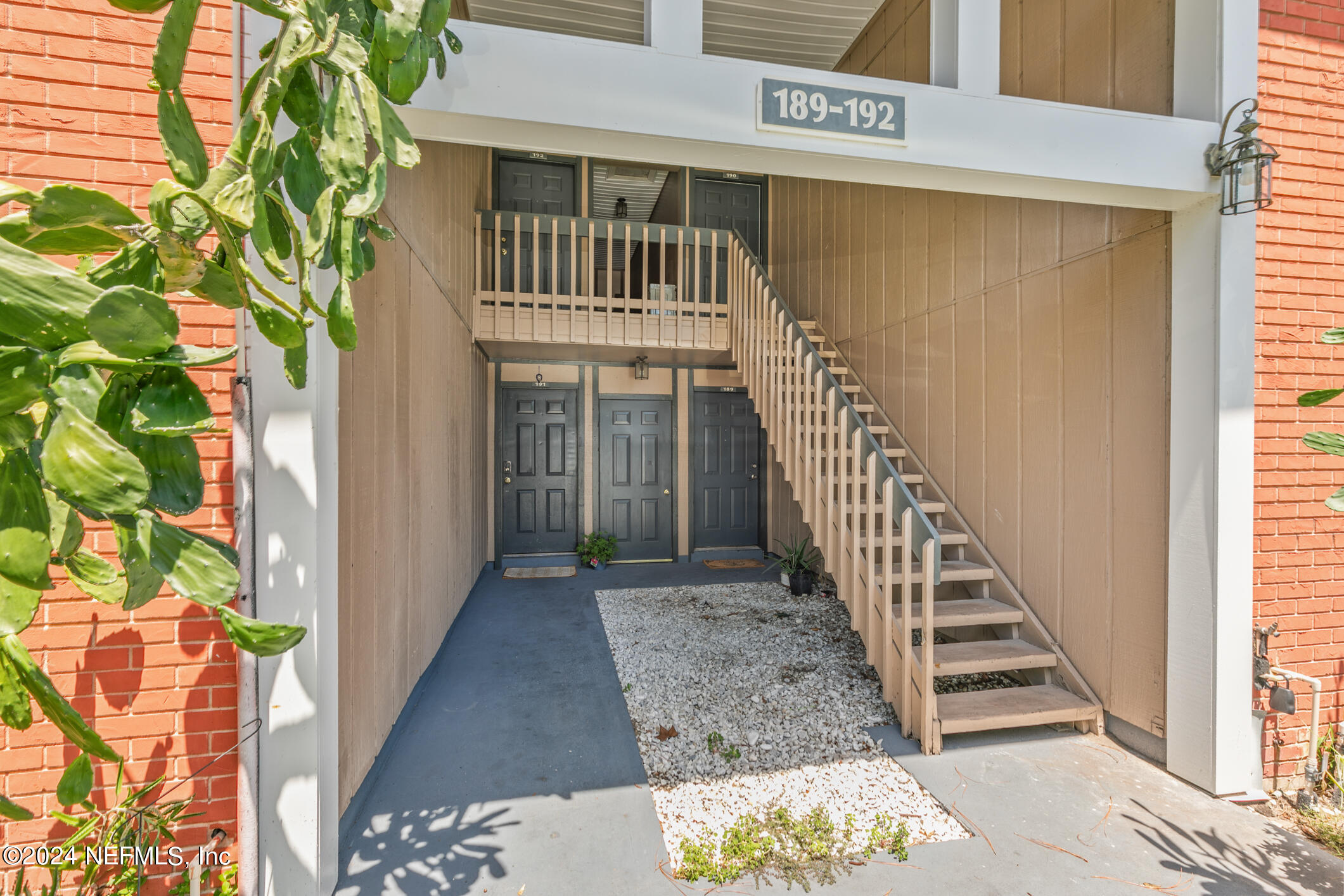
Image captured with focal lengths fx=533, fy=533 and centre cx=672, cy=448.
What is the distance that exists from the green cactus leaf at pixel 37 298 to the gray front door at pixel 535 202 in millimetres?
5019

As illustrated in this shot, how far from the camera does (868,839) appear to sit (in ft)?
6.08

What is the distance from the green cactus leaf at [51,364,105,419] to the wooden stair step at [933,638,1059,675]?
2.82 metres

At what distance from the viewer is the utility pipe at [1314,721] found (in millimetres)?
2010

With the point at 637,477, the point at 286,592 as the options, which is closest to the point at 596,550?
the point at 637,477

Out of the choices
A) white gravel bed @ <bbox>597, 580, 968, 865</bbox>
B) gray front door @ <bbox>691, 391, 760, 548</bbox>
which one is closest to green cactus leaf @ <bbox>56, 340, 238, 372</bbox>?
white gravel bed @ <bbox>597, 580, 968, 865</bbox>

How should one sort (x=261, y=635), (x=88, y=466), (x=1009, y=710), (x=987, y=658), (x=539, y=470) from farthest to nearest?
(x=539, y=470), (x=987, y=658), (x=1009, y=710), (x=261, y=635), (x=88, y=466)

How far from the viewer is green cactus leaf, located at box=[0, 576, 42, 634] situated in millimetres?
512

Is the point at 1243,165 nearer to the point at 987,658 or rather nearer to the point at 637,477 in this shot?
the point at 987,658

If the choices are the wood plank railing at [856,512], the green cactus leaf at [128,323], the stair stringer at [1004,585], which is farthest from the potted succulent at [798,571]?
the green cactus leaf at [128,323]

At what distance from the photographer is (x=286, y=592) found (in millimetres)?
1493

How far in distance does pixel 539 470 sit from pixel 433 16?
16.5 feet

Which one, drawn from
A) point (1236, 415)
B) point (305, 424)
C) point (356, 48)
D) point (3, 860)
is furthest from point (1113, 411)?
point (3, 860)

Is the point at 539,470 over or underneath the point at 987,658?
over

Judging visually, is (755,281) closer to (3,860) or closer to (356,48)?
(356,48)
